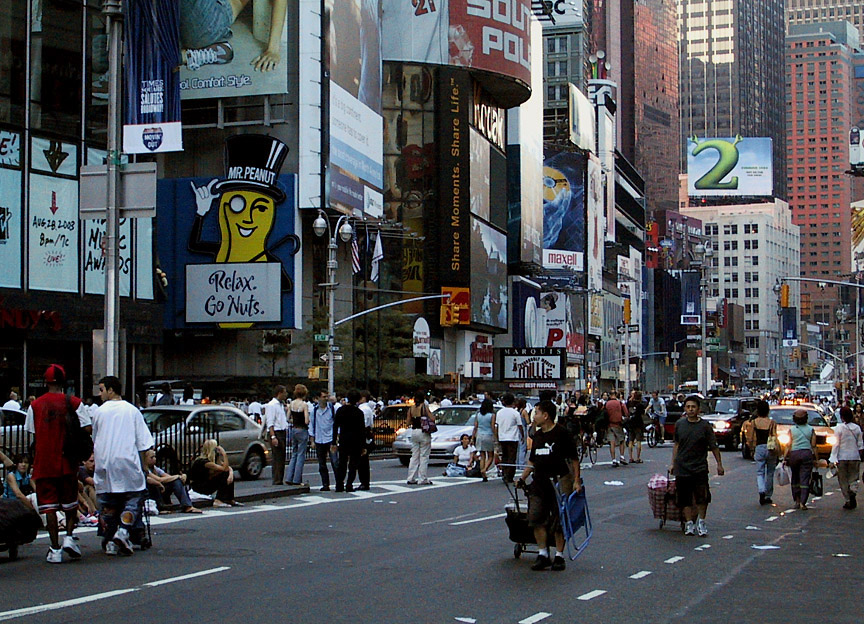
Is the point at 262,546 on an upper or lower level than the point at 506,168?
lower

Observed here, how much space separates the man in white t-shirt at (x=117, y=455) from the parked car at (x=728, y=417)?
27.1 meters

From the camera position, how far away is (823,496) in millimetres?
23859

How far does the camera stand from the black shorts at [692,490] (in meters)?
16.2

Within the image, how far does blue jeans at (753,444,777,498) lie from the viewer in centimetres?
2123

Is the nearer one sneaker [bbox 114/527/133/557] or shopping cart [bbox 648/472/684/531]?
sneaker [bbox 114/527/133/557]

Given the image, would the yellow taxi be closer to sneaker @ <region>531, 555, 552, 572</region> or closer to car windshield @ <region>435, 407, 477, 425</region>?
car windshield @ <region>435, 407, 477, 425</region>

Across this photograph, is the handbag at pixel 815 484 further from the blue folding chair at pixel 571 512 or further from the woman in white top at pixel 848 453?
the blue folding chair at pixel 571 512

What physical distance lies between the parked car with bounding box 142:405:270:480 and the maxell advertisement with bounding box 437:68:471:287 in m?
60.3

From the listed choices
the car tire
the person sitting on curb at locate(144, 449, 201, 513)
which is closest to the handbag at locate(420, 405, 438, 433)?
the car tire

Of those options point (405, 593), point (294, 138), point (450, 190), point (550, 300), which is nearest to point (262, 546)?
point (405, 593)

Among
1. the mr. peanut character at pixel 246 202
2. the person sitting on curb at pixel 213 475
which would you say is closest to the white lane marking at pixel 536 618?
the person sitting on curb at pixel 213 475

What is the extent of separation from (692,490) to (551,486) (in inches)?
161

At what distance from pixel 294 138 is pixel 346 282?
1106 centimetres

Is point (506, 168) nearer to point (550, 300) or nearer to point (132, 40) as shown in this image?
point (550, 300)
